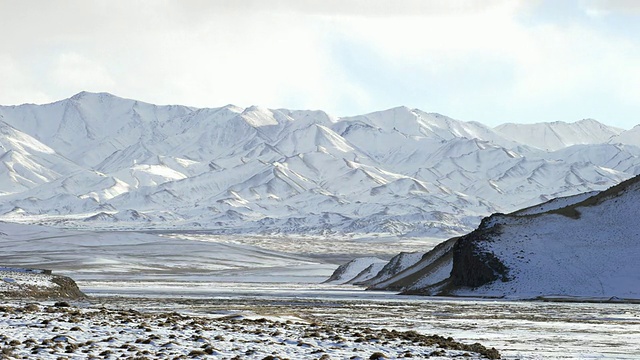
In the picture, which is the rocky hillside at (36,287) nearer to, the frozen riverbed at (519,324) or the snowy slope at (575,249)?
the frozen riverbed at (519,324)

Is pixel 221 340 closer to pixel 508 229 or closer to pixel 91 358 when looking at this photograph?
pixel 91 358

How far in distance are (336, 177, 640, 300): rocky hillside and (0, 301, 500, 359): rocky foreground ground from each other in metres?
48.2

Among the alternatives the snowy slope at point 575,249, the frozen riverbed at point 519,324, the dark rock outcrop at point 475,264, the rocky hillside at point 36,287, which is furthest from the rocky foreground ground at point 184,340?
the dark rock outcrop at point 475,264

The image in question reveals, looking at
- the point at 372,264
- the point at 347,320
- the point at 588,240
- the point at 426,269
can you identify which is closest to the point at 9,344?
the point at 347,320

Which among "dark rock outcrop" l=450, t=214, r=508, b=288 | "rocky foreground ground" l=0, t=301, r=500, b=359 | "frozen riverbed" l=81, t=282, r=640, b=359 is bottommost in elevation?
"rocky foreground ground" l=0, t=301, r=500, b=359

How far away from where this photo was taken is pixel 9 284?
51.9 metres

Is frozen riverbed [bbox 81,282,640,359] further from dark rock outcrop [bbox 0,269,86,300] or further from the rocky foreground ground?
dark rock outcrop [bbox 0,269,86,300]

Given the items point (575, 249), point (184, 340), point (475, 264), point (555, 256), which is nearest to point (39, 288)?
point (184, 340)

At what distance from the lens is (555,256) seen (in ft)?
274

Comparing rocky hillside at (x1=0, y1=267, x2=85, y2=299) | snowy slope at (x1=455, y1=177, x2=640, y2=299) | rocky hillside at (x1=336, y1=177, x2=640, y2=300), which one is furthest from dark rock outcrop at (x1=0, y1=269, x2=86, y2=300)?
snowy slope at (x1=455, y1=177, x2=640, y2=299)

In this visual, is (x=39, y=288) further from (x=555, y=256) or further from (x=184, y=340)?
(x=555, y=256)

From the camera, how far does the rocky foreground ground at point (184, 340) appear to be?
24.0 metres

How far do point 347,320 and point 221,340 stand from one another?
59.0 ft

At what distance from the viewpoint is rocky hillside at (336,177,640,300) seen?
78562 mm
